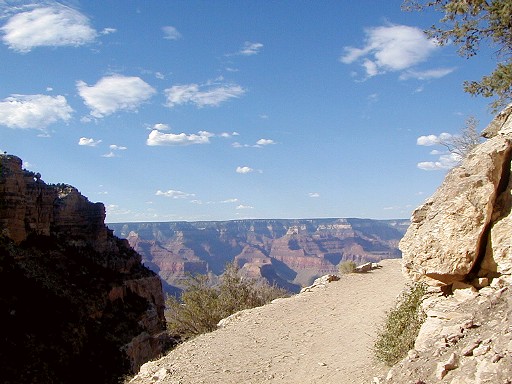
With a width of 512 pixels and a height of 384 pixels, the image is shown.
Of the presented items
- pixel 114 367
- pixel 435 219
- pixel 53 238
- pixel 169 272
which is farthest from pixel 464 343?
pixel 169 272

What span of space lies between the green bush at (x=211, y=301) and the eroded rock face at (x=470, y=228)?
45.7 feet

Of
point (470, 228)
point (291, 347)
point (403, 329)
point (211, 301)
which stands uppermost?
point (470, 228)

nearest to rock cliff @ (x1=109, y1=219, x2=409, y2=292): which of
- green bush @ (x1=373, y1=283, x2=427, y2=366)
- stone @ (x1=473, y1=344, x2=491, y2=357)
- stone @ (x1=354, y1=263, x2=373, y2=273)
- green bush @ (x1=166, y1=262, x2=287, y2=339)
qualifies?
green bush @ (x1=166, y1=262, x2=287, y2=339)

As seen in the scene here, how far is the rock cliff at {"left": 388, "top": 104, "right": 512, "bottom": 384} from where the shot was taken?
5324 millimetres

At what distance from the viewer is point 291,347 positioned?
11.1m

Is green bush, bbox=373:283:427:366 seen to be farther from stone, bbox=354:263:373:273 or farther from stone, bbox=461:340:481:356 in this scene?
stone, bbox=354:263:373:273

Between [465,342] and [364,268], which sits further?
[364,268]

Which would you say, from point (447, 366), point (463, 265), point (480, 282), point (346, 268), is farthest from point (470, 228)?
point (346, 268)

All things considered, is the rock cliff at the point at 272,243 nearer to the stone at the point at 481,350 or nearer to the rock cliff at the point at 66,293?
the rock cliff at the point at 66,293

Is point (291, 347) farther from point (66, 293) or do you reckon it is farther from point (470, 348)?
point (66, 293)

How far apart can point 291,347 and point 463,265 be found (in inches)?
226

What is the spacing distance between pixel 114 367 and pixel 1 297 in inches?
256

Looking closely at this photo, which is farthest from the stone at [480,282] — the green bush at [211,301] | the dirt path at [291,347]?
the green bush at [211,301]

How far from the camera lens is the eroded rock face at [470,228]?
21.0 ft
